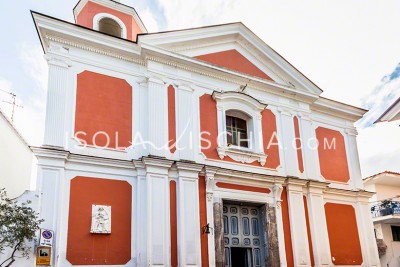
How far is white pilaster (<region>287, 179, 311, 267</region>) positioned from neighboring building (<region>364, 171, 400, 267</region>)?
Result: 31.7ft

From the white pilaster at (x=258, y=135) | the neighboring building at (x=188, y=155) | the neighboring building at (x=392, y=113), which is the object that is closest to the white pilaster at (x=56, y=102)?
the neighboring building at (x=188, y=155)

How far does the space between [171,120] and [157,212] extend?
316 cm

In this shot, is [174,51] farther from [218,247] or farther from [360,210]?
[360,210]

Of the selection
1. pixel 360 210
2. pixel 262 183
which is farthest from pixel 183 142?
pixel 360 210

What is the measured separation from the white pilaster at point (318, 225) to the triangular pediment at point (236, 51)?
4.02 meters

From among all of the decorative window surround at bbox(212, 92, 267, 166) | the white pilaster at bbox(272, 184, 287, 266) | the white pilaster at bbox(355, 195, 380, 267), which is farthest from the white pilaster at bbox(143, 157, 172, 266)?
the white pilaster at bbox(355, 195, 380, 267)

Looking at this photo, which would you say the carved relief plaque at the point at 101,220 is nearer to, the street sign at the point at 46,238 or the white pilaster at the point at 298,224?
the street sign at the point at 46,238

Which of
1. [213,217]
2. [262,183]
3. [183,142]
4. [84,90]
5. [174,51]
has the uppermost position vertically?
[174,51]

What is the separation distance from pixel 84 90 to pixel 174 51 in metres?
3.51

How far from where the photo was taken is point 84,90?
1396 cm

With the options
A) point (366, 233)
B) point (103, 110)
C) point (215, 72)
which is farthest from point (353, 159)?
point (103, 110)

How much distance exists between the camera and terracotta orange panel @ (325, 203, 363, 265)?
16453 mm

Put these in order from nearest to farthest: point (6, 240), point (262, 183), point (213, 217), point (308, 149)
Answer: point (6, 240) < point (213, 217) < point (262, 183) < point (308, 149)

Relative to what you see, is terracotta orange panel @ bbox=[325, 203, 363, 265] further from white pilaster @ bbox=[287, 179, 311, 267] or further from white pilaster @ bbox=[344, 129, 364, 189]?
white pilaster @ bbox=[287, 179, 311, 267]
